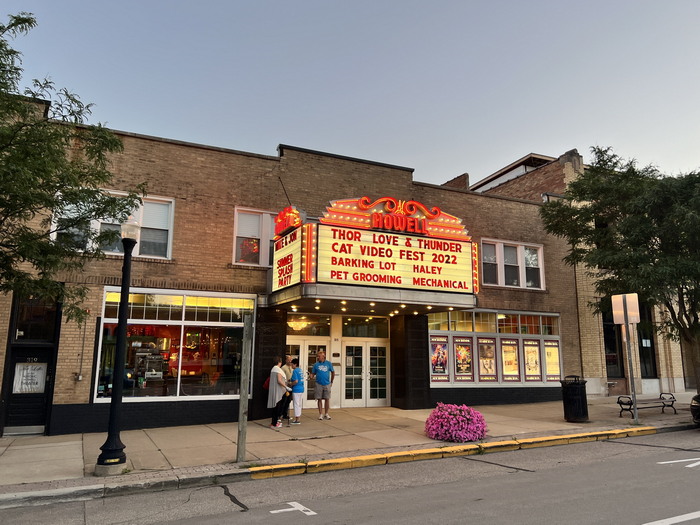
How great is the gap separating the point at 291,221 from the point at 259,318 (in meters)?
3.19

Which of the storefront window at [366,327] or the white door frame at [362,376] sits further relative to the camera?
the storefront window at [366,327]

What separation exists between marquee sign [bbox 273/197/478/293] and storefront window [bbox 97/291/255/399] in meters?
1.91

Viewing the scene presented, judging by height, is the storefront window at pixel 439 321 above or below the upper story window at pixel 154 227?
below

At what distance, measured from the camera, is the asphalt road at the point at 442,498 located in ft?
20.0

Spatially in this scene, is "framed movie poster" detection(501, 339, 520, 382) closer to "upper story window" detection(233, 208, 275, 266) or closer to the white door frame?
the white door frame

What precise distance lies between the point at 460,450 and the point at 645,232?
9.05m

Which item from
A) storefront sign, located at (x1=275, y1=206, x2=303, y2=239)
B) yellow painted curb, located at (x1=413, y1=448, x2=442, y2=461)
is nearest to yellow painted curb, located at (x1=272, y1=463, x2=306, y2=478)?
yellow painted curb, located at (x1=413, y1=448, x2=442, y2=461)

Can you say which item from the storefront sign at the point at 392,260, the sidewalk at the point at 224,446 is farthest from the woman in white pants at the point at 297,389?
the storefront sign at the point at 392,260

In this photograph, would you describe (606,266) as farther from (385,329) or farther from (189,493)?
(189,493)

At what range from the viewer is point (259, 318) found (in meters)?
14.7

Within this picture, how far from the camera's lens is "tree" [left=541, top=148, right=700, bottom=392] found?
14.1m

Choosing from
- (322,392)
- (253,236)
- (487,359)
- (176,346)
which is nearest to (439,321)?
(487,359)

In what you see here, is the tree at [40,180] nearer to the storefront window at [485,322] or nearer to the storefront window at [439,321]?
the storefront window at [439,321]

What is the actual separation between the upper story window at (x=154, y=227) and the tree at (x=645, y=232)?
495 inches
